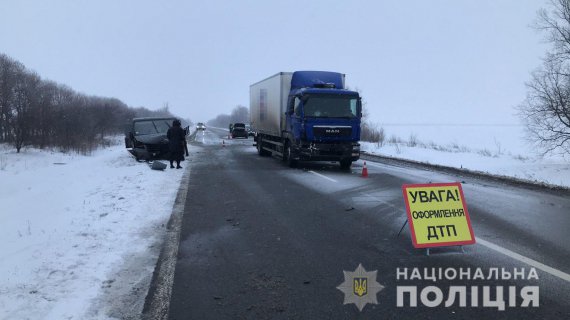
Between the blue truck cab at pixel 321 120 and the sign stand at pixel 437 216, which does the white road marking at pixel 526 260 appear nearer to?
the sign stand at pixel 437 216

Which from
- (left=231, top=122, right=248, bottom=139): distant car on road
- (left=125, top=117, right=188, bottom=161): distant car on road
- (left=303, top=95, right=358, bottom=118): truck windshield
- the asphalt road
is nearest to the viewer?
the asphalt road

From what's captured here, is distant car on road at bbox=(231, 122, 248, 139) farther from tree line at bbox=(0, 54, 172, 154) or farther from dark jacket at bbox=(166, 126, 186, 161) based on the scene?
dark jacket at bbox=(166, 126, 186, 161)

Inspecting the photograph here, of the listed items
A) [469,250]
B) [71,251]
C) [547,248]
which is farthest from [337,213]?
[71,251]

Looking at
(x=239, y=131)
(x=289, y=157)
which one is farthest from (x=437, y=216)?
(x=239, y=131)

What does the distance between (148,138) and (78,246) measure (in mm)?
14228

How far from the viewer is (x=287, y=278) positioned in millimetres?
4898

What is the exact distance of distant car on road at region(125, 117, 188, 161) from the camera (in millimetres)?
19484

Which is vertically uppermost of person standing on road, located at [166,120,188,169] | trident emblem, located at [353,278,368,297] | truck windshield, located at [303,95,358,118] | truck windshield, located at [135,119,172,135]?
truck windshield, located at [303,95,358,118]

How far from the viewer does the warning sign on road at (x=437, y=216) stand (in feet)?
19.4

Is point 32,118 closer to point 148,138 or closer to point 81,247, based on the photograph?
point 148,138

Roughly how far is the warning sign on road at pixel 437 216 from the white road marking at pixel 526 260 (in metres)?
0.39

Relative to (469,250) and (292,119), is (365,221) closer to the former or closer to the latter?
(469,250)

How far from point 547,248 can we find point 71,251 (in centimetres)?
662

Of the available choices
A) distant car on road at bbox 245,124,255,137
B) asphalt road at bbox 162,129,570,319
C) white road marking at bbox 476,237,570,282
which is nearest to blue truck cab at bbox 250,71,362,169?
asphalt road at bbox 162,129,570,319
